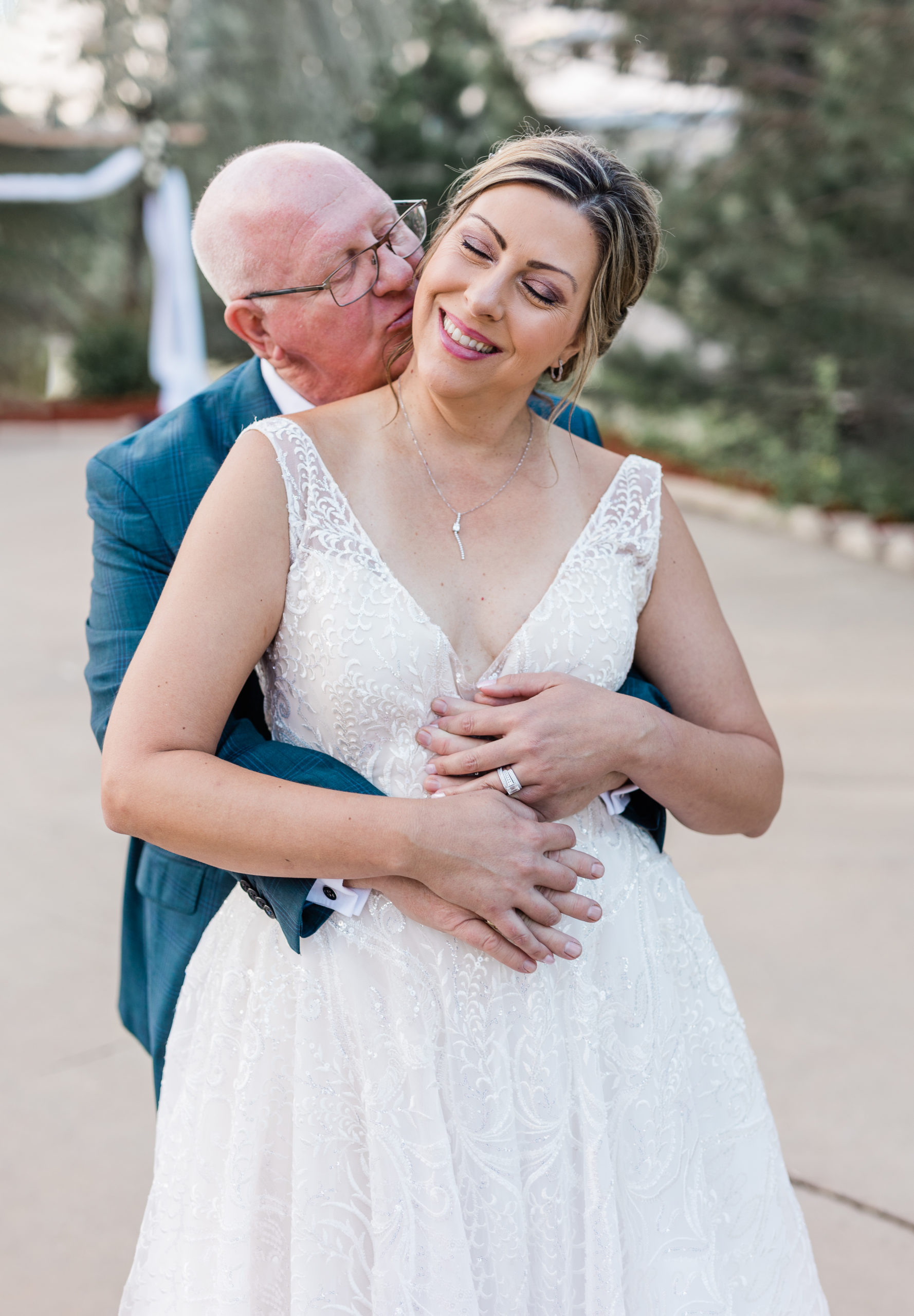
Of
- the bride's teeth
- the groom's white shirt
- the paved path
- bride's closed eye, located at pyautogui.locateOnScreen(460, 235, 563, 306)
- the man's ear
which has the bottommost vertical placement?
the paved path

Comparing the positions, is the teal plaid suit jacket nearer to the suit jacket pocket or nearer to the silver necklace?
the suit jacket pocket

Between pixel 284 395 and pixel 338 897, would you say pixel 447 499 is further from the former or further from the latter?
pixel 338 897

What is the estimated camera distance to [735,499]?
1013 centimetres

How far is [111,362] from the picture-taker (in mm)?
16781

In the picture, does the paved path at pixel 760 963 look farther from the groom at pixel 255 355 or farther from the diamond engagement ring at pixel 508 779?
the diamond engagement ring at pixel 508 779

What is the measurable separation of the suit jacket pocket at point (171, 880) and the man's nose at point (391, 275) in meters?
0.85

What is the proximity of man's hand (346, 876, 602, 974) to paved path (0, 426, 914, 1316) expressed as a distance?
135 cm

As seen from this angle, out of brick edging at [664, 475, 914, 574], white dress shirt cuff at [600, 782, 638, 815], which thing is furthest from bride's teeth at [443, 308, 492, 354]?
brick edging at [664, 475, 914, 574]

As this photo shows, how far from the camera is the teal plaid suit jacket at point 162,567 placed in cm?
183

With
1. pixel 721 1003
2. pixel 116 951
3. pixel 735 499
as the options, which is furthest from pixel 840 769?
pixel 735 499

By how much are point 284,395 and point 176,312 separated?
308 inches

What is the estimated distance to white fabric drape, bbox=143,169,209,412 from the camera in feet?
29.2

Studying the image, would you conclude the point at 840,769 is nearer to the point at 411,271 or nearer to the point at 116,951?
the point at 116,951

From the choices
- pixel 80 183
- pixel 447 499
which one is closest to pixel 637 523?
pixel 447 499
